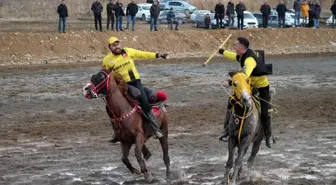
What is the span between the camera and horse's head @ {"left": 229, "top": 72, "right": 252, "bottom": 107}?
1205 centimetres

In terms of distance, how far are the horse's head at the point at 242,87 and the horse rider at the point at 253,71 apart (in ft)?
0.48

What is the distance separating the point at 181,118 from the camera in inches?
798

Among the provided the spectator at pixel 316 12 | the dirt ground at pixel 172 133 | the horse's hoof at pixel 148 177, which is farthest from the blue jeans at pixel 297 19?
the horse's hoof at pixel 148 177

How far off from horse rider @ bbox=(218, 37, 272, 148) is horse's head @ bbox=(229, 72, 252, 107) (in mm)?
145

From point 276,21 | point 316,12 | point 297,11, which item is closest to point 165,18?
point 276,21

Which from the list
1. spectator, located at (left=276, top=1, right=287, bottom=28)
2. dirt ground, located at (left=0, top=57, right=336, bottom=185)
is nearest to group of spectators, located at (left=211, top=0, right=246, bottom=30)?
spectator, located at (left=276, top=1, right=287, bottom=28)

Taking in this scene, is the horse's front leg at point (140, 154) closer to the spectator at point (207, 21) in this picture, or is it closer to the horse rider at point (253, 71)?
the horse rider at point (253, 71)

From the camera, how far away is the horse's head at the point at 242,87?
1205cm

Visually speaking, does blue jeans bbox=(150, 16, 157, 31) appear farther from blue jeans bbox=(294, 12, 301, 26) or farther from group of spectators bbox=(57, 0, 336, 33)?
blue jeans bbox=(294, 12, 301, 26)

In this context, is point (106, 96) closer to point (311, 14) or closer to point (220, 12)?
point (220, 12)

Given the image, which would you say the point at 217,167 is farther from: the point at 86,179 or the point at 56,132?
the point at 56,132

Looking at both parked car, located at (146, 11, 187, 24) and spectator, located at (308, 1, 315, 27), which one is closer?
spectator, located at (308, 1, 315, 27)

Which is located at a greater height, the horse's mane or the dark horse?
the horse's mane

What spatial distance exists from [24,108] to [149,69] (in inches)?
443
